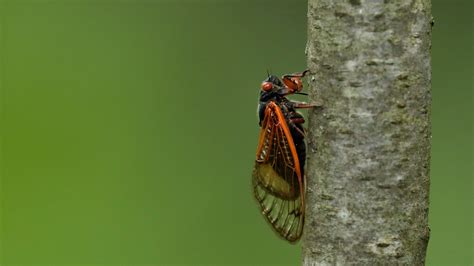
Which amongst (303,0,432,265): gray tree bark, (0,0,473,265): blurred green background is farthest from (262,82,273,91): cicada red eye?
(0,0,473,265): blurred green background

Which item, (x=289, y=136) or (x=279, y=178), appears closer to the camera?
(x=289, y=136)

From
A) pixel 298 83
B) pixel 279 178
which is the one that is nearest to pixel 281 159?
pixel 279 178

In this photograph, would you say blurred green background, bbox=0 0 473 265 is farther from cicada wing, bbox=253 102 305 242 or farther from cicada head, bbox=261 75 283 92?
cicada head, bbox=261 75 283 92

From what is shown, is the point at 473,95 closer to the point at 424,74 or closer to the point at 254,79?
the point at 254,79

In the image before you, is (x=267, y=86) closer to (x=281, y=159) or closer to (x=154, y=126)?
(x=281, y=159)

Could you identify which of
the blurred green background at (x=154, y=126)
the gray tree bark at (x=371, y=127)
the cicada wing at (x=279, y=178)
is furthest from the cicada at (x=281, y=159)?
the blurred green background at (x=154, y=126)

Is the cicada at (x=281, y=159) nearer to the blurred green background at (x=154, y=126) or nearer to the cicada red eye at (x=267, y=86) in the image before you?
the cicada red eye at (x=267, y=86)
